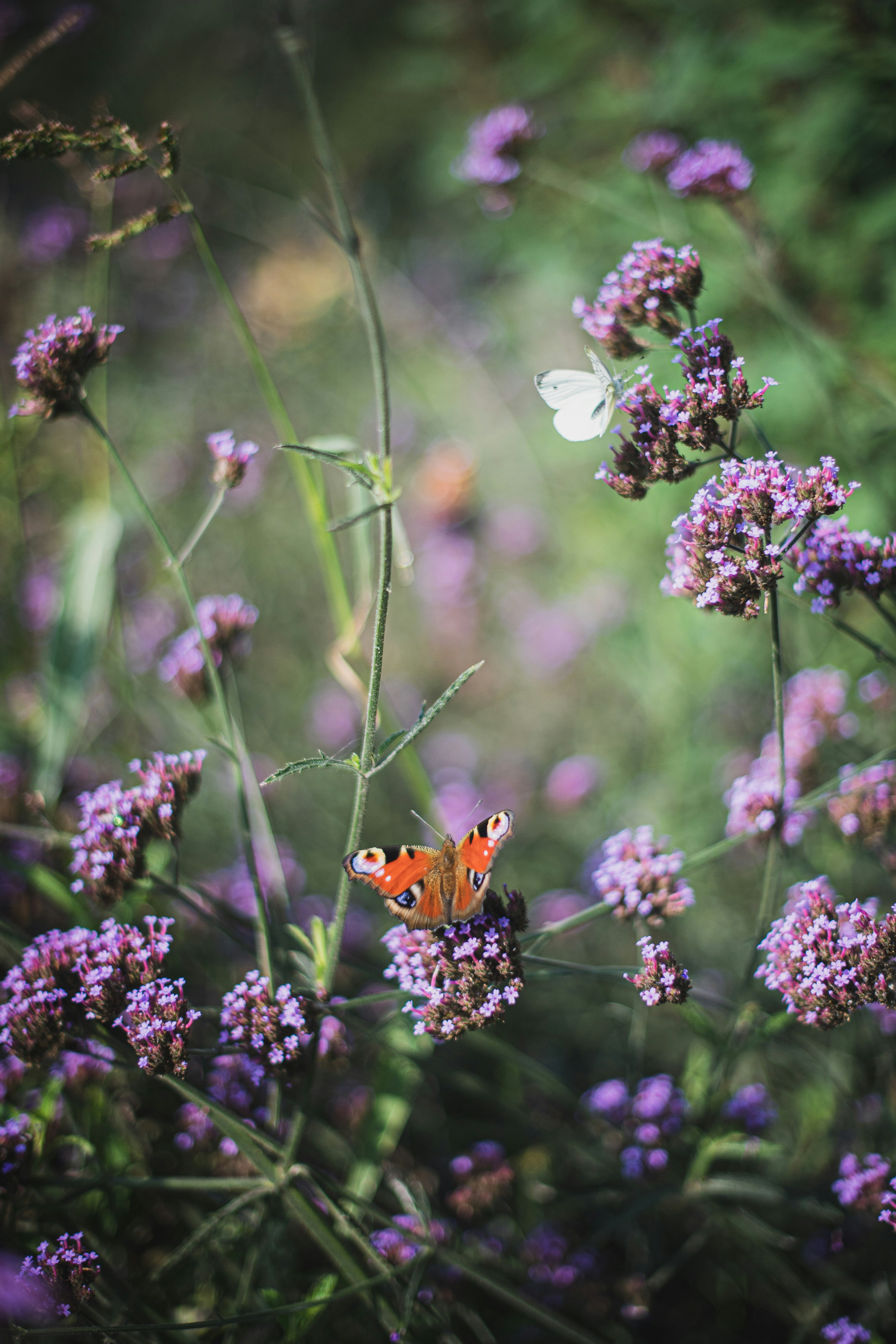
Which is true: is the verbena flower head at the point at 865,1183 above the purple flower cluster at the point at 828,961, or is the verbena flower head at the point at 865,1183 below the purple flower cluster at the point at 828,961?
below

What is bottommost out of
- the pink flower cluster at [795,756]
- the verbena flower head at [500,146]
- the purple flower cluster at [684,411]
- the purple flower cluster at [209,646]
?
the pink flower cluster at [795,756]

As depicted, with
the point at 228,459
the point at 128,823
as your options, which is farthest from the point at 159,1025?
the point at 228,459

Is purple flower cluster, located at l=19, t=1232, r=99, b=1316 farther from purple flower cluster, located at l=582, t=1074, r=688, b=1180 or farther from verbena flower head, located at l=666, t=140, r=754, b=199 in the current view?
verbena flower head, located at l=666, t=140, r=754, b=199

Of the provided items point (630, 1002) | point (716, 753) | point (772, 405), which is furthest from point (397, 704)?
point (772, 405)

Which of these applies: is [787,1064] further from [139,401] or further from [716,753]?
[139,401]

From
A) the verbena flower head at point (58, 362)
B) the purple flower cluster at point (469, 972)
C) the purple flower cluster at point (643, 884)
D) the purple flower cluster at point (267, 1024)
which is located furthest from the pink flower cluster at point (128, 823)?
the purple flower cluster at point (643, 884)

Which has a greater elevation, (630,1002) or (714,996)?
(714,996)

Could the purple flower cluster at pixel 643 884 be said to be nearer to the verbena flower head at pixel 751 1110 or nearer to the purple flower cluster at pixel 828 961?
the purple flower cluster at pixel 828 961
